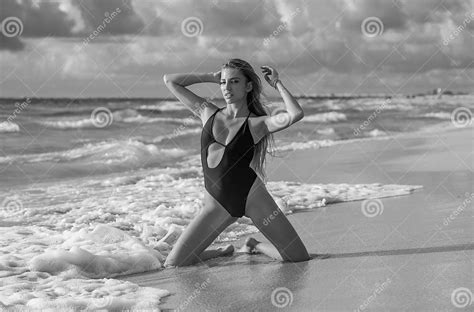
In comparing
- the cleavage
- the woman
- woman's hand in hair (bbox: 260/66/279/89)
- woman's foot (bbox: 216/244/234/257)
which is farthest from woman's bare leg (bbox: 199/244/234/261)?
woman's hand in hair (bbox: 260/66/279/89)

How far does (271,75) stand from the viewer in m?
4.98

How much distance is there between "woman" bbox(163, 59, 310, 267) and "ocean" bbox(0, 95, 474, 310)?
0.30 m

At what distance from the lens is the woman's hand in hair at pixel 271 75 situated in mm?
4980

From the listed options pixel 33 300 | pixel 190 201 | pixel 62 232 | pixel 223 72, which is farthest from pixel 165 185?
pixel 33 300

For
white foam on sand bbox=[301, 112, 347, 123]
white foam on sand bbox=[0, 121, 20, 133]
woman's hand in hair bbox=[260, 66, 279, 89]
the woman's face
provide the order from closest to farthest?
woman's hand in hair bbox=[260, 66, 279, 89], the woman's face, white foam on sand bbox=[0, 121, 20, 133], white foam on sand bbox=[301, 112, 347, 123]

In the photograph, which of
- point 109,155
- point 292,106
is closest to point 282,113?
point 292,106

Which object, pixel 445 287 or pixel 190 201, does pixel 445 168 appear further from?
pixel 445 287

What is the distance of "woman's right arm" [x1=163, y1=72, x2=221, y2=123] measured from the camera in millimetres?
5422

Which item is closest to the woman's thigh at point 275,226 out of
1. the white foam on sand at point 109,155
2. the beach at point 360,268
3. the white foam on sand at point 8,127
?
the beach at point 360,268

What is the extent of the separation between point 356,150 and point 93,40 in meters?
16.0

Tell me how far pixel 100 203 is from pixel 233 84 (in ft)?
12.7

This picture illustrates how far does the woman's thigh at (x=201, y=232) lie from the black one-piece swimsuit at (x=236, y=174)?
66 millimetres

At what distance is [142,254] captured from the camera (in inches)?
212

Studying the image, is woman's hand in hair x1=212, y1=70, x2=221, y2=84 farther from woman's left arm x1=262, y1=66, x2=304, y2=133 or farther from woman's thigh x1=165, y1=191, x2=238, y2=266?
woman's thigh x1=165, y1=191, x2=238, y2=266
